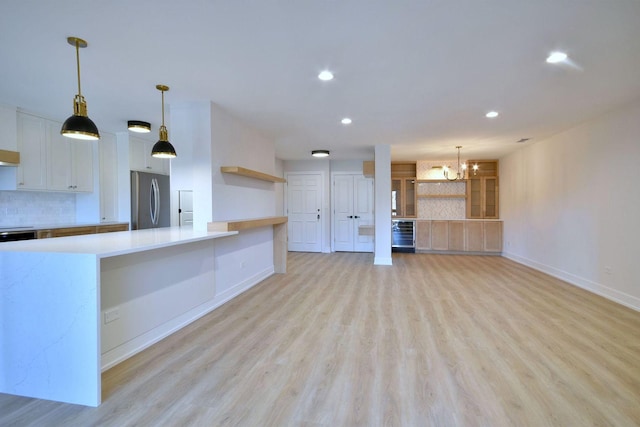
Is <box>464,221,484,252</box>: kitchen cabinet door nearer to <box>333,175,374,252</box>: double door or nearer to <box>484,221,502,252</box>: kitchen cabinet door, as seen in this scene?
<box>484,221,502,252</box>: kitchen cabinet door

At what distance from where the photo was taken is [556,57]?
2.58m

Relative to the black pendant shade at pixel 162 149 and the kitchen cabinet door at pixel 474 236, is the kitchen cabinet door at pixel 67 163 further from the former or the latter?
the kitchen cabinet door at pixel 474 236

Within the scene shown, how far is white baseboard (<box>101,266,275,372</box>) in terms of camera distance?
245cm

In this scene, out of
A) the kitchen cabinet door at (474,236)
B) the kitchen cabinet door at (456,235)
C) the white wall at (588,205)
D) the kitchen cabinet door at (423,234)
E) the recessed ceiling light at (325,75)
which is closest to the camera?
the recessed ceiling light at (325,75)

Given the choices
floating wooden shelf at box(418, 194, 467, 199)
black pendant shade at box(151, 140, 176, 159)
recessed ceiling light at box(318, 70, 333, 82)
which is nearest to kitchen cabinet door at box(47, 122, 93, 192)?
black pendant shade at box(151, 140, 176, 159)

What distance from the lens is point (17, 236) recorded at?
391 cm

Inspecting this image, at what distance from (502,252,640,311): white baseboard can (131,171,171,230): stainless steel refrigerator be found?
22.9 feet

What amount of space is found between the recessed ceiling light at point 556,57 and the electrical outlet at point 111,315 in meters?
4.13

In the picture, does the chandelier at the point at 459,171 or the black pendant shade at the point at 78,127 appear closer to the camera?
the black pendant shade at the point at 78,127

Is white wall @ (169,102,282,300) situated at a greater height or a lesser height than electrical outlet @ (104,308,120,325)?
A: greater

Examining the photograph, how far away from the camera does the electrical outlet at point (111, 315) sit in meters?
2.38

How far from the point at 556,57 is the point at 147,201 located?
5997mm

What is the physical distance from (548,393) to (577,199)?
4.01 meters

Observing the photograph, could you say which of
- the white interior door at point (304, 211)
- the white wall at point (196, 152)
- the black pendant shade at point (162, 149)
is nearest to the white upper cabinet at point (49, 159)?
the white wall at point (196, 152)
